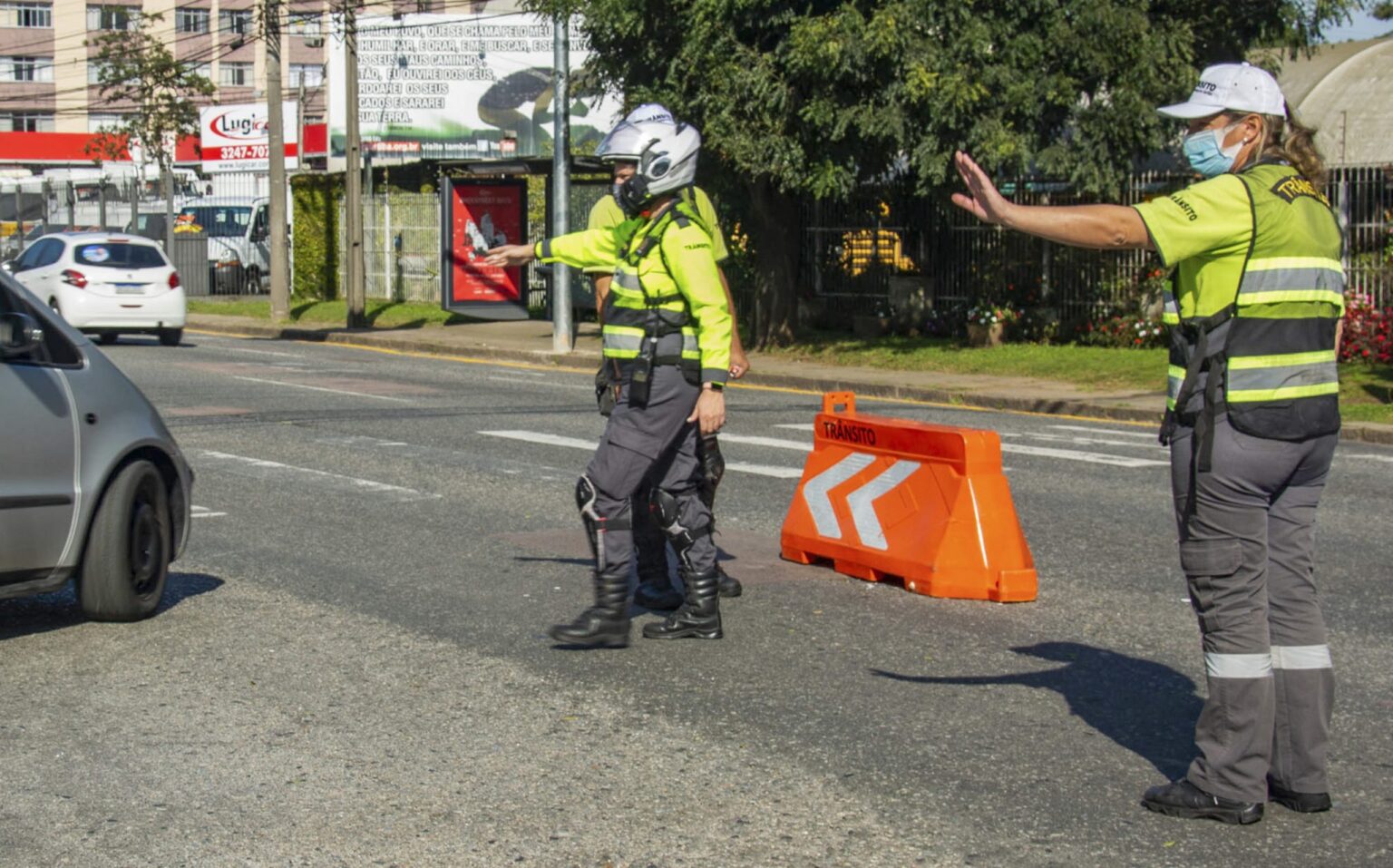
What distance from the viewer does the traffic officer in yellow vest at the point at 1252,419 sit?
191 inches

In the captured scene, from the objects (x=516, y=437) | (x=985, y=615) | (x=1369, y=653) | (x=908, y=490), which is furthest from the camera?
(x=516, y=437)

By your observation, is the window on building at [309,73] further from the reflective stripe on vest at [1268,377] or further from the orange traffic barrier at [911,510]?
the reflective stripe on vest at [1268,377]

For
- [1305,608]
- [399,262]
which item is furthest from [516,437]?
[399,262]

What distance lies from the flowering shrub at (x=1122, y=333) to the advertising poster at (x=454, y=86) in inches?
1211

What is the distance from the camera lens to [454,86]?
53688mm

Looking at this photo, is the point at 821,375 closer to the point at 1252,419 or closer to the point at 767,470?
the point at 767,470

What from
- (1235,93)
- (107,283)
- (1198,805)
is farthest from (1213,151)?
(107,283)

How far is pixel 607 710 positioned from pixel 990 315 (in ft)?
62.9

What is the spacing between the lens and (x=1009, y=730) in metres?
5.93

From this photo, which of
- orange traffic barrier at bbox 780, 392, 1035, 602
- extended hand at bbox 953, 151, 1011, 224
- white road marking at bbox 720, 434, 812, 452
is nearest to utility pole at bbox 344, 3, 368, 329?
white road marking at bbox 720, 434, 812, 452

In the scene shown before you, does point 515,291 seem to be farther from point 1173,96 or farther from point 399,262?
point 1173,96

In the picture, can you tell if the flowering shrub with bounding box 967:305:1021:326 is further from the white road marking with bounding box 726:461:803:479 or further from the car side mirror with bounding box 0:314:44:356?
the car side mirror with bounding box 0:314:44:356

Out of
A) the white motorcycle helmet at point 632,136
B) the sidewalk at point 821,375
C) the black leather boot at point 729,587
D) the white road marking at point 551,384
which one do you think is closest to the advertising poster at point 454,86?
the sidewalk at point 821,375

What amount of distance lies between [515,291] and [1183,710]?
2684 centimetres
